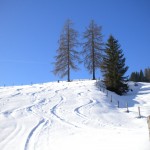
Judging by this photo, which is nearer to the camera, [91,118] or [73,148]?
[73,148]

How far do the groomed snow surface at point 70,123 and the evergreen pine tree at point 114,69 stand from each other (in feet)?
14.4

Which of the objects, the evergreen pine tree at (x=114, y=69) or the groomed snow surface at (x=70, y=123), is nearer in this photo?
the groomed snow surface at (x=70, y=123)

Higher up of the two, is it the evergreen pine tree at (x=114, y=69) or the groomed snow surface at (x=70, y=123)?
the evergreen pine tree at (x=114, y=69)

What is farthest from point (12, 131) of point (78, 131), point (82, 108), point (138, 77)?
point (138, 77)

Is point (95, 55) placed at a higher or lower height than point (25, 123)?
higher

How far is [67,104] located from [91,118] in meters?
5.46

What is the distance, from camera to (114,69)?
33.1 metres

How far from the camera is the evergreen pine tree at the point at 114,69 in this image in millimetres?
32531

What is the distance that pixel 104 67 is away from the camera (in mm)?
34062

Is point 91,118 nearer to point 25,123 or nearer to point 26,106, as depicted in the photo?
point 25,123

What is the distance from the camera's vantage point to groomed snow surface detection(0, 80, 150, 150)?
33.0ft

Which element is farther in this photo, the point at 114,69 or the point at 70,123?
the point at 114,69

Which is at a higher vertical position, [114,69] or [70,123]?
[114,69]

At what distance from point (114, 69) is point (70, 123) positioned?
63.3ft
